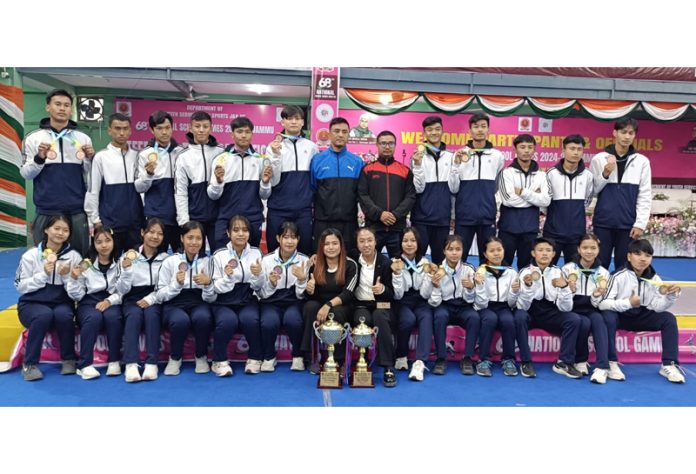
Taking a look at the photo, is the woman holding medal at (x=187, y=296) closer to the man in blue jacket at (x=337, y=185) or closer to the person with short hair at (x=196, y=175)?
the person with short hair at (x=196, y=175)

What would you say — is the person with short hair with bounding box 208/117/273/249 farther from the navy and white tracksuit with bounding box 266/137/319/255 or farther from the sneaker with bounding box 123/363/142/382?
the sneaker with bounding box 123/363/142/382

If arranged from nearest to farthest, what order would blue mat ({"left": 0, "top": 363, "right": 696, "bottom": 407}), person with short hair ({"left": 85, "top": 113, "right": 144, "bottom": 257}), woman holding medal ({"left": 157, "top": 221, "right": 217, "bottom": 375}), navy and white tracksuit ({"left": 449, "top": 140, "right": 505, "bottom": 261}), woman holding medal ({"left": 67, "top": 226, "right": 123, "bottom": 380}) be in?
1. blue mat ({"left": 0, "top": 363, "right": 696, "bottom": 407})
2. woman holding medal ({"left": 67, "top": 226, "right": 123, "bottom": 380})
3. woman holding medal ({"left": 157, "top": 221, "right": 217, "bottom": 375})
4. person with short hair ({"left": 85, "top": 113, "right": 144, "bottom": 257})
5. navy and white tracksuit ({"left": 449, "top": 140, "right": 505, "bottom": 261})

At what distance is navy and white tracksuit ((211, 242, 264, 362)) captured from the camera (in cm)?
443

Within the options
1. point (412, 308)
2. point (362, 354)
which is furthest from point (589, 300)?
point (362, 354)

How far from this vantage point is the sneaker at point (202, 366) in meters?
4.43

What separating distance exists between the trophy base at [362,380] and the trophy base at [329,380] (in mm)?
114

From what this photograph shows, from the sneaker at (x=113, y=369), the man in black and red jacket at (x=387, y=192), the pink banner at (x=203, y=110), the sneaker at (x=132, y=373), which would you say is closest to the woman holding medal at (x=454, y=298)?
the man in black and red jacket at (x=387, y=192)

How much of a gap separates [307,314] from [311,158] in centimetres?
155

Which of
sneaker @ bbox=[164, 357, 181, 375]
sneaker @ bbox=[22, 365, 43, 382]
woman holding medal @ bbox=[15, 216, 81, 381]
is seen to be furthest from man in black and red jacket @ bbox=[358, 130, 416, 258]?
sneaker @ bbox=[22, 365, 43, 382]

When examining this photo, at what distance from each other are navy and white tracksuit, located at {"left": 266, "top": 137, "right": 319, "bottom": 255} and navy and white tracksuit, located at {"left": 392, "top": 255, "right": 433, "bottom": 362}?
108 cm

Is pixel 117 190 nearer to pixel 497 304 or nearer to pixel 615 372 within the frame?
pixel 497 304

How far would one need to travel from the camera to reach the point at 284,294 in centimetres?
472

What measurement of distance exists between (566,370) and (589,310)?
0.60 meters

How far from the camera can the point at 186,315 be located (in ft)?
14.5
